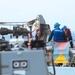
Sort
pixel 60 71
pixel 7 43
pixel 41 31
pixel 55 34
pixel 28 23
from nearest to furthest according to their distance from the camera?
pixel 7 43, pixel 41 31, pixel 28 23, pixel 60 71, pixel 55 34

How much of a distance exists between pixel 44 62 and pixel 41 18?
1355 millimetres

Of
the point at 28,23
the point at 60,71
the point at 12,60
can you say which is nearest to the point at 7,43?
the point at 12,60

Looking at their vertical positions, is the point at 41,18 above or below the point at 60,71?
above

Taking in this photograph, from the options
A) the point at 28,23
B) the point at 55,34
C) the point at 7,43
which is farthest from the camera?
the point at 55,34

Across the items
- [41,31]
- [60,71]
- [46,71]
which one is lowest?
[60,71]

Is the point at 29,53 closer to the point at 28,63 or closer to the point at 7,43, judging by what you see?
the point at 28,63

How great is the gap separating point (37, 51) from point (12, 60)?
271mm

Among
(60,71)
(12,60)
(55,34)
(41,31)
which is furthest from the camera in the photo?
(55,34)

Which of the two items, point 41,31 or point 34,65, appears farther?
point 41,31

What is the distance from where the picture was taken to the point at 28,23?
6117mm

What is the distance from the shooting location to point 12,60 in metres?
4.18

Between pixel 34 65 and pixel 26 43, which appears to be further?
pixel 26 43

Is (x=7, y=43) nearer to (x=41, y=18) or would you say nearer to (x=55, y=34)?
(x=41, y=18)

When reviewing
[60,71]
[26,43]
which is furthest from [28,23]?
[60,71]
